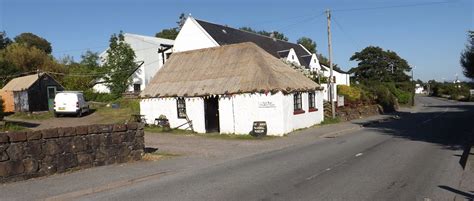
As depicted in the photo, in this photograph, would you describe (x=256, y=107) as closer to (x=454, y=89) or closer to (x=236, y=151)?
(x=236, y=151)

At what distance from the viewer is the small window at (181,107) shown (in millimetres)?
25672

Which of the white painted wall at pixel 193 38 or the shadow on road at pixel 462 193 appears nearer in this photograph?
the shadow on road at pixel 462 193

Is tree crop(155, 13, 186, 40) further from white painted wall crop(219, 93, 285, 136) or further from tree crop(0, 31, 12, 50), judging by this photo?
white painted wall crop(219, 93, 285, 136)

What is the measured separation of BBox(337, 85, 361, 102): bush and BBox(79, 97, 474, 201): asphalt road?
2257cm

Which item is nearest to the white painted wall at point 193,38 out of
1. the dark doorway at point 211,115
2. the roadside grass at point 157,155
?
the dark doorway at point 211,115

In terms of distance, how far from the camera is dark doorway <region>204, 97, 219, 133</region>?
2455cm

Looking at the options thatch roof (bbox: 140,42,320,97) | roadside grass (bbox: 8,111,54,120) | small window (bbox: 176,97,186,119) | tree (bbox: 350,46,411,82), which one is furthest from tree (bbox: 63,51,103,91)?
tree (bbox: 350,46,411,82)

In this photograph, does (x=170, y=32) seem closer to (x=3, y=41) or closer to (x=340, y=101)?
(x=3, y=41)

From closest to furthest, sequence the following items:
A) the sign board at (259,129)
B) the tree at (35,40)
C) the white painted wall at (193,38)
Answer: the sign board at (259,129) < the white painted wall at (193,38) < the tree at (35,40)

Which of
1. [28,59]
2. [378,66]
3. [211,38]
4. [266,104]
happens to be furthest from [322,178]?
[378,66]

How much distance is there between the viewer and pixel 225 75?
25125mm

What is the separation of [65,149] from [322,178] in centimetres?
644

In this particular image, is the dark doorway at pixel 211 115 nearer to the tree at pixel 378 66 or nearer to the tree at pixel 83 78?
the tree at pixel 83 78

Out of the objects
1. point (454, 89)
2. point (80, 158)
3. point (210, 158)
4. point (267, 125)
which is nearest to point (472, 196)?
point (210, 158)
